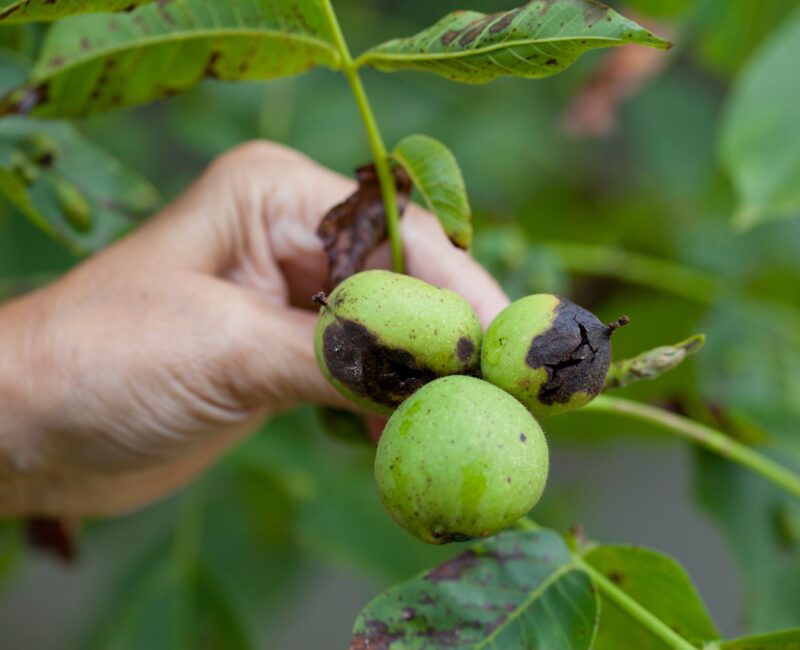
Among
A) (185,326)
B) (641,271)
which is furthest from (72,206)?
(641,271)

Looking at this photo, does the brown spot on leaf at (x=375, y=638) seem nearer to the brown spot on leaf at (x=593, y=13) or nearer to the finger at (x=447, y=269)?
the finger at (x=447, y=269)

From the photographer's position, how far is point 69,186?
1201mm

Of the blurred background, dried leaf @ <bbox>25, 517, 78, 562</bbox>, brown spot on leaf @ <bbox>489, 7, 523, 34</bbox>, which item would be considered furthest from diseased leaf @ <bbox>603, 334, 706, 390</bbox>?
dried leaf @ <bbox>25, 517, 78, 562</bbox>

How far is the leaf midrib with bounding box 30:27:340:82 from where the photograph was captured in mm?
902

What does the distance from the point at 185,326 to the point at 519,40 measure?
0.48 m

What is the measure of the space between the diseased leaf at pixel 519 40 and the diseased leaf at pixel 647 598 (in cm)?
50

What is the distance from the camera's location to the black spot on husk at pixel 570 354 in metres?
0.74

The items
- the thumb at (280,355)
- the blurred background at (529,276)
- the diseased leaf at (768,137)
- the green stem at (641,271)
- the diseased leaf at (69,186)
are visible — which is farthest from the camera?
the green stem at (641,271)

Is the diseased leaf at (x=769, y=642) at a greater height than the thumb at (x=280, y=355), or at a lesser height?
lesser

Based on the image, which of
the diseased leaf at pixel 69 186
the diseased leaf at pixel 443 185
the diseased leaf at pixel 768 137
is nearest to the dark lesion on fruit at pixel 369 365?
the diseased leaf at pixel 443 185

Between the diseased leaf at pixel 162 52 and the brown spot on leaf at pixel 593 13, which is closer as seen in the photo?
the brown spot on leaf at pixel 593 13

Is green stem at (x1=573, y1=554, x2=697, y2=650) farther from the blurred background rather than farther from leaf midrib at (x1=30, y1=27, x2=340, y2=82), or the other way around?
leaf midrib at (x1=30, y1=27, x2=340, y2=82)

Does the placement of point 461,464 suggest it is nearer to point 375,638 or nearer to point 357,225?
point 375,638

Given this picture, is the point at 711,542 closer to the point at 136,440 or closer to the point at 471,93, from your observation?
the point at 471,93
